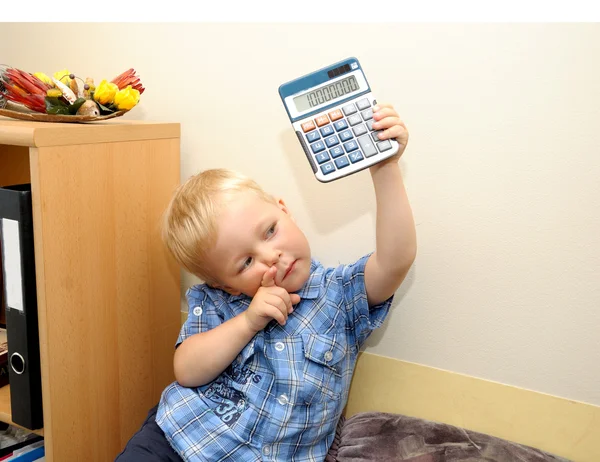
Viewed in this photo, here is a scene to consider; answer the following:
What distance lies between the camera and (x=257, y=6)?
1.02m

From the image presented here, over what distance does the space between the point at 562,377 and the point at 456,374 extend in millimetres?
153

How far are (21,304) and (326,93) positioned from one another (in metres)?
0.54

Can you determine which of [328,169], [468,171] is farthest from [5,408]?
[468,171]

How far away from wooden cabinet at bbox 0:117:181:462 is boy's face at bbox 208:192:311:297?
207mm

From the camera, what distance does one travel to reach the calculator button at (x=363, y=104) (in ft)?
2.68

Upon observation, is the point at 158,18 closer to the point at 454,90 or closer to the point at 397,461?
the point at 454,90

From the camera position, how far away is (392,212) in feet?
2.73

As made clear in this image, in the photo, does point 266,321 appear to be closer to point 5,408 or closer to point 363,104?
point 363,104

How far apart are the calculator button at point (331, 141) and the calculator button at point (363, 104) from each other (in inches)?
2.0

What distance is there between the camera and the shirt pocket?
88cm

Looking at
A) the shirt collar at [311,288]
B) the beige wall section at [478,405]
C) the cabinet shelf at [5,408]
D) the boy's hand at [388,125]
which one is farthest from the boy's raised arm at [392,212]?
the cabinet shelf at [5,408]

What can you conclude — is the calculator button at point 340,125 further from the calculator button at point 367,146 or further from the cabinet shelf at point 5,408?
the cabinet shelf at point 5,408

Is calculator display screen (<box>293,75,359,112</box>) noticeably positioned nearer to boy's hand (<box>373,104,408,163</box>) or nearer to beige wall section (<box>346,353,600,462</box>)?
boy's hand (<box>373,104,408,163</box>)

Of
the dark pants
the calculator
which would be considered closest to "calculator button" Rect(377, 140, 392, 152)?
the calculator
